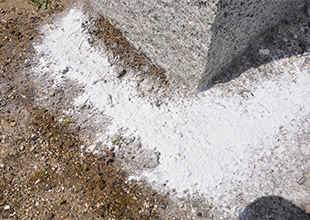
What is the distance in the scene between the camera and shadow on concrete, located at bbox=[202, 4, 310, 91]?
4.29 meters

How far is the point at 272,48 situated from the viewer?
4379 millimetres

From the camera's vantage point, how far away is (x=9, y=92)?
469 centimetres

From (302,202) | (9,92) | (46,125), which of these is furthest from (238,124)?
Answer: (9,92)

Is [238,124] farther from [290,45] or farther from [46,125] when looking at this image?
[46,125]

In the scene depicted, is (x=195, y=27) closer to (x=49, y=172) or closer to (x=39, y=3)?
(x=49, y=172)

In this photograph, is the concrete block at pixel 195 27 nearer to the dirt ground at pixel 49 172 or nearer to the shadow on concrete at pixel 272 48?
the shadow on concrete at pixel 272 48

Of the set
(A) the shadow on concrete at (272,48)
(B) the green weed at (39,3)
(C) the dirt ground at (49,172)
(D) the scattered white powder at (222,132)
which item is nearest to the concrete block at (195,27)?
(A) the shadow on concrete at (272,48)

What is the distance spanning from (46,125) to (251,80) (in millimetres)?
3609

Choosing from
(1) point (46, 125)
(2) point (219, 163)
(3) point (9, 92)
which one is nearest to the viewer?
(2) point (219, 163)

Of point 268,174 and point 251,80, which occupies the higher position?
point 251,80

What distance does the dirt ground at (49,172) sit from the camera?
3.67 meters

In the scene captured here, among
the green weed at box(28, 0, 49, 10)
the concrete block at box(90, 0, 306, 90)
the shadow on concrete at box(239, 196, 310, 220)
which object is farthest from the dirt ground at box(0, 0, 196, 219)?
the concrete block at box(90, 0, 306, 90)

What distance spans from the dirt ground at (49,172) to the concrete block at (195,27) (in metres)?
1.90

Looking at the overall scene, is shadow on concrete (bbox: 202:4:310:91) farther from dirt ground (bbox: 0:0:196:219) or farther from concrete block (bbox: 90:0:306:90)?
dirt ground (bbox: 0:0:196:219)
